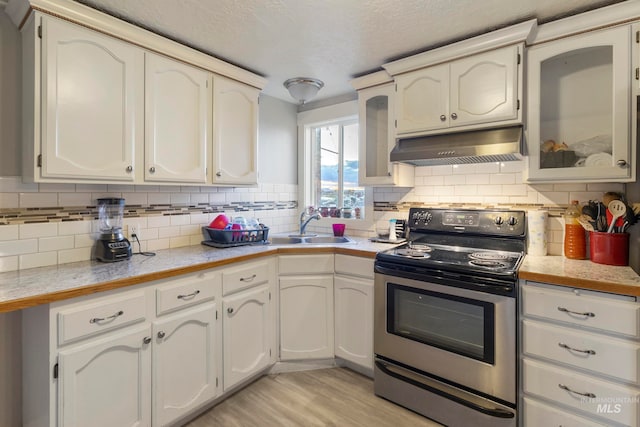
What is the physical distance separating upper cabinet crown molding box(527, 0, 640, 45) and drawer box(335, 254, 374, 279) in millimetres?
1605

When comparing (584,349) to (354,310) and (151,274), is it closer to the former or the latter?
(354,310)

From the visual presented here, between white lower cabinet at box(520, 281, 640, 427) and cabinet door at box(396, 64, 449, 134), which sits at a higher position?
cabinet door at box(396, 64, 449, 134)

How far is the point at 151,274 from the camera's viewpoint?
5.11 feet

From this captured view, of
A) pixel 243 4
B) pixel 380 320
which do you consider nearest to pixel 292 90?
pixel 243 4

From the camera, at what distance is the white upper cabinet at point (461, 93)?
73.2 inches

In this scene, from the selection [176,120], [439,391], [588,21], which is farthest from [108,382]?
[588,21]

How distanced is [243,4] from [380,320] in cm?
192

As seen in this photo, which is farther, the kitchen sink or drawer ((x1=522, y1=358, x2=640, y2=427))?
the kitchen sink

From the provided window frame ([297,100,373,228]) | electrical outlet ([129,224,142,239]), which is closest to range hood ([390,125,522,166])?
window frame ([297,100,373,228])

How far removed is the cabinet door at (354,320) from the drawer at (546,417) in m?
0.90

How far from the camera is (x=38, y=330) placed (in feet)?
4.49

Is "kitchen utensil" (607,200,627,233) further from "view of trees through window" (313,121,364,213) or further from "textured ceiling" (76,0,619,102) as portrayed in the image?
"view of trees through window" (313,121,364,213)

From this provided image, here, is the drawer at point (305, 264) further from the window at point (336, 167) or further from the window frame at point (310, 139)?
the window at point (336, 167)

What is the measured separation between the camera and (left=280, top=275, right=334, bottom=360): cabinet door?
230 cm
